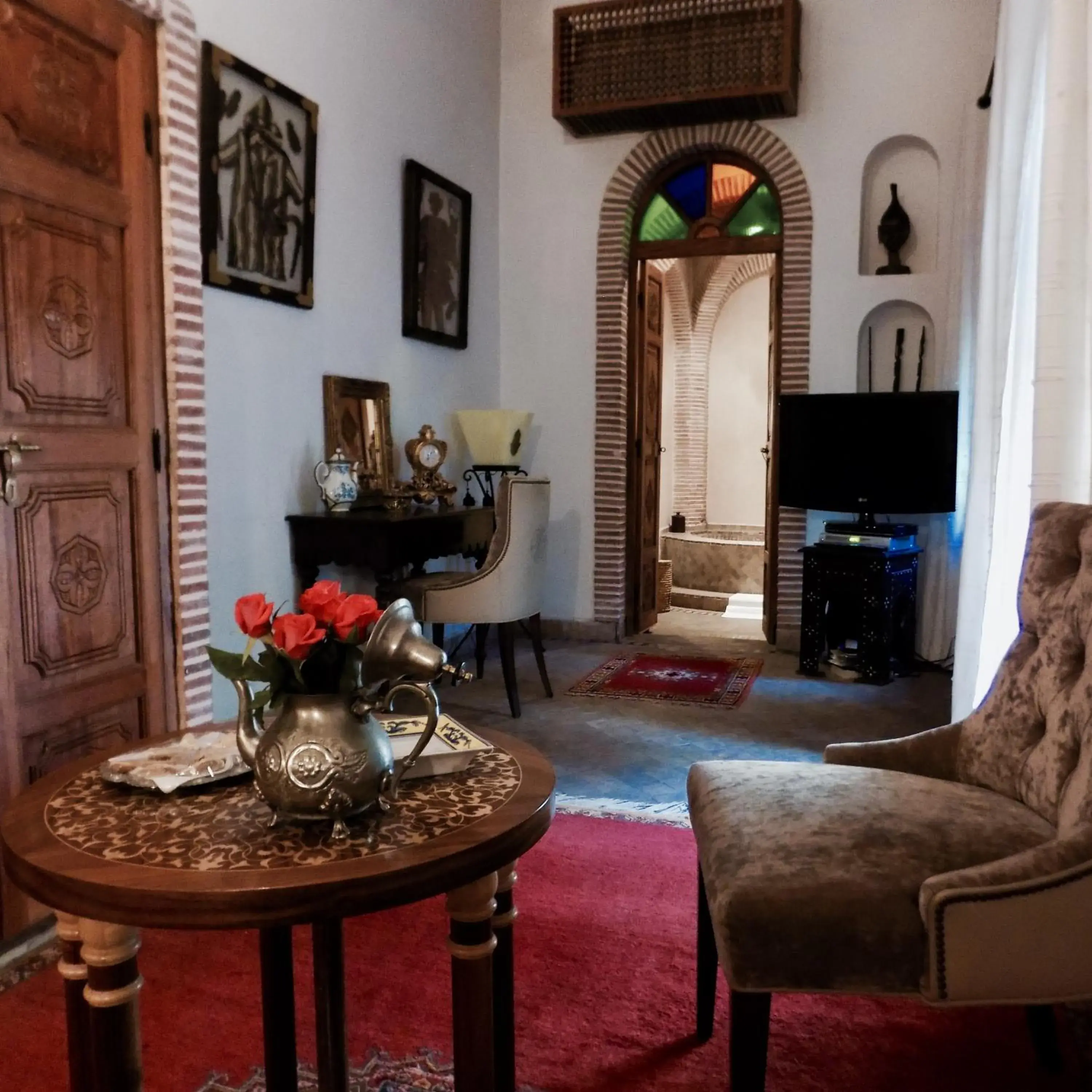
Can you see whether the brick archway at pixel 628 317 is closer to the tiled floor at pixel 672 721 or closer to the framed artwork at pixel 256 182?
the tiled floor at pixel 672 721

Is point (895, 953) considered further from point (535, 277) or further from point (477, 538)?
point (535, 277)

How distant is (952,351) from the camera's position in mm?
4895

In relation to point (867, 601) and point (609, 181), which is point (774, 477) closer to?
point (867, 601)

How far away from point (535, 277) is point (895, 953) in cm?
491

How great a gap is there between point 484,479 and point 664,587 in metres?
2.23

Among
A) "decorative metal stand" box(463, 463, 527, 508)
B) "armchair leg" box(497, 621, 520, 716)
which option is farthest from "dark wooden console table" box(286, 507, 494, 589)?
"decorative metal stand" box(463, 463, 527, 508)

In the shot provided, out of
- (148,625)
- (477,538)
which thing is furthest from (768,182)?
(148,625)

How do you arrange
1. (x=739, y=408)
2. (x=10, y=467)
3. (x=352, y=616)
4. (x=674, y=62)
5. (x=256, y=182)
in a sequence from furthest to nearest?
(x=739, y=408) → (x=674, y=62) → (x=256, y=182) → (x=10, y=467) → (x=352, y=616)

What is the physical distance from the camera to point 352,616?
1232mm

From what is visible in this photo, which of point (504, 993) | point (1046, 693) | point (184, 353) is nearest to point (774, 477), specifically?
point (184, 353)

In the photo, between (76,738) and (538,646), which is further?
(538,646)

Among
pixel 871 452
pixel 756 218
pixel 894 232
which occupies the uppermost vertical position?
pixel 756 218

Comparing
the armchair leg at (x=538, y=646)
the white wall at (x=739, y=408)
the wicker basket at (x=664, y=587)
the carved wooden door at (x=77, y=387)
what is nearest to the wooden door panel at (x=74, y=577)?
the carved wooden door at (x=77, y=387)

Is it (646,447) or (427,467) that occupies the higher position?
(646,447)
